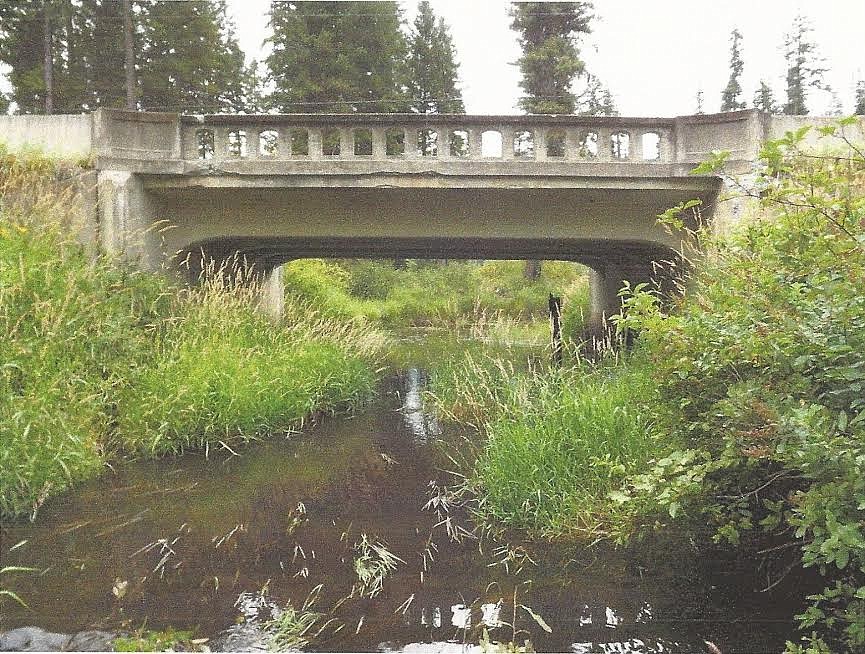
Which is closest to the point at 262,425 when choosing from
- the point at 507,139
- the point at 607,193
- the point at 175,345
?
the point at 175,345

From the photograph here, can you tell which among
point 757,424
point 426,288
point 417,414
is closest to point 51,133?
point 417,414

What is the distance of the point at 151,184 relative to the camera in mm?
8500

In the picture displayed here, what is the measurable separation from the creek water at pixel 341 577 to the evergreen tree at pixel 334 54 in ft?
31.7

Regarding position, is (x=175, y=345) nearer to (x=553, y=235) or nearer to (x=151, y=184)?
(x=151, y=184)

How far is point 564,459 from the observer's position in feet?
15.5

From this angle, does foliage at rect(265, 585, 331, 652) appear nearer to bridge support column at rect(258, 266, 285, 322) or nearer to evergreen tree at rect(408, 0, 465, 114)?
bridge support column at rect(258, 266, 285, 322)

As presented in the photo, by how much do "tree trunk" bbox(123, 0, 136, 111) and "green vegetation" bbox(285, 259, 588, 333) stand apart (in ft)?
20.8

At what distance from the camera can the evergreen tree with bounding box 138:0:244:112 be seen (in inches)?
434

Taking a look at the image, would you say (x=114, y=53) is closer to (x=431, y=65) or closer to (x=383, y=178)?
(x=383, y=178)

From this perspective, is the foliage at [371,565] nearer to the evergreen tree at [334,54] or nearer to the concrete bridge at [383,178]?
the concrete bridge at [383,178]

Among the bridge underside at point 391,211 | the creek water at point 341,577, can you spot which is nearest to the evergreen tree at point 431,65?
the bridge underside at point 391,211

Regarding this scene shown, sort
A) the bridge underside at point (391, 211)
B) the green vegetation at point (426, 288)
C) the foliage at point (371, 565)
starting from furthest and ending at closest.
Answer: the green vegetation at point (426, 288), the bridge underside at point (391, 211), the foliage at point (371, 565)

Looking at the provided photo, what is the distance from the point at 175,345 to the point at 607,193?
5600 mm

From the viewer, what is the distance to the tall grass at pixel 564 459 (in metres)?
4.42
